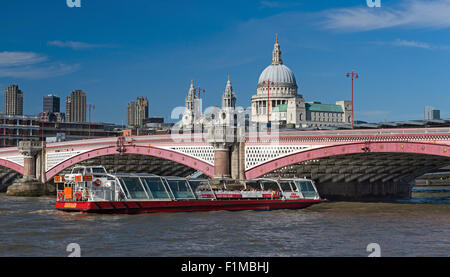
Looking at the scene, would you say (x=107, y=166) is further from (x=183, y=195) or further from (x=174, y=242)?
(x=174, y=242)

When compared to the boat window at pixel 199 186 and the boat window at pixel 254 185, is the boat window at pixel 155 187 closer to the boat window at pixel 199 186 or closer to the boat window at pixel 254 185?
the boat window at pixel 199 186

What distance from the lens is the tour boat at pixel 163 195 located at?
51.9 meters

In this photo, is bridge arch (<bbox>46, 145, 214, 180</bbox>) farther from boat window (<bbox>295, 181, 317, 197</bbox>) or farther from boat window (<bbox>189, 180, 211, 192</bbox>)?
boat window (<bbox>295, 181, 317, 197</bbox>)

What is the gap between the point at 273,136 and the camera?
64.2 meters

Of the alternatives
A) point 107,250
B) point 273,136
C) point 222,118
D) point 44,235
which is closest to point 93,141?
point 222,118

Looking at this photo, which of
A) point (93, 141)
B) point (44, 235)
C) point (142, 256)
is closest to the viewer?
point (142, 256)

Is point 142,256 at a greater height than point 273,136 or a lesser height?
lesser

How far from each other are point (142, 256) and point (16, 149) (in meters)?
72.9

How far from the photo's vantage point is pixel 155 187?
55.4 m

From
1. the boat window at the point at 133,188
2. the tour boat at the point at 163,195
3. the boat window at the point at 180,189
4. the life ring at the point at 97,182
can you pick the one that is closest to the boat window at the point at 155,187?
the tour boat at the point at 163,195

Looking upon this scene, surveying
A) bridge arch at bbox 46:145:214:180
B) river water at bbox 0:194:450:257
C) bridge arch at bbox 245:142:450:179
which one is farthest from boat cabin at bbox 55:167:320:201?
bridge arch at bbox 46:145:214:180

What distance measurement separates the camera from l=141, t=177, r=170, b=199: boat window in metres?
54.6

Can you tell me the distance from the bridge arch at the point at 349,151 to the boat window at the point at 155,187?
13308 millimetres

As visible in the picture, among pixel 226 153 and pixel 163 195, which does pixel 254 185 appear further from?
pixel 163 195
